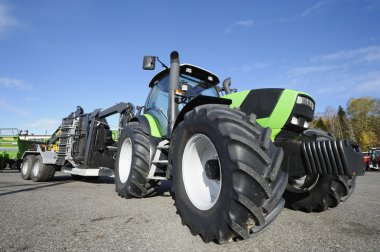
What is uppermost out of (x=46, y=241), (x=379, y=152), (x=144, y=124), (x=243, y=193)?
(x=144, y=124)

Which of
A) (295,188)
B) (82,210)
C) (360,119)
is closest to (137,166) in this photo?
(82,210)

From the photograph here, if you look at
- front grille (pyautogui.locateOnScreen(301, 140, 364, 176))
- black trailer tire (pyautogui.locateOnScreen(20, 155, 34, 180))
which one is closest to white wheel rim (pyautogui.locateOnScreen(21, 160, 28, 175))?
black trailer tire (pyautogui.locateOnScreen(20, 155, 34, 180))

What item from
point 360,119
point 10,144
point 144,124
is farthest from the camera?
point 360,119

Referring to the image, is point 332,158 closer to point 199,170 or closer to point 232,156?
point 232,156

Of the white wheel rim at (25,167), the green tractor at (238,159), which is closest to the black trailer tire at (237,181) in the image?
the green tractor at (238,159)

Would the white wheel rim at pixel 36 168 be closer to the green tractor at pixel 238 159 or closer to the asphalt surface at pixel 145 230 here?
the asphalt surface at pixel 145 230

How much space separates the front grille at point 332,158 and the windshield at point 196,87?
2.64 metres

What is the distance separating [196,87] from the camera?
514 cm

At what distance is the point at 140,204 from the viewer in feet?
14.1

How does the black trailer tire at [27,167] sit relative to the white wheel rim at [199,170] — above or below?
below

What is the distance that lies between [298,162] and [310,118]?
2.77 ft

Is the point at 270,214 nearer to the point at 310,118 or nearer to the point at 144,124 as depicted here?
the point at 310,118

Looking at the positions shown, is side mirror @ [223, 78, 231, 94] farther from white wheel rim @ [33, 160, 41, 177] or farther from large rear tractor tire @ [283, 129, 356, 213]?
white wheel rim @ [33, 160, 41, 177]

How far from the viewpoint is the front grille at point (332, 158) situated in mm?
2469
